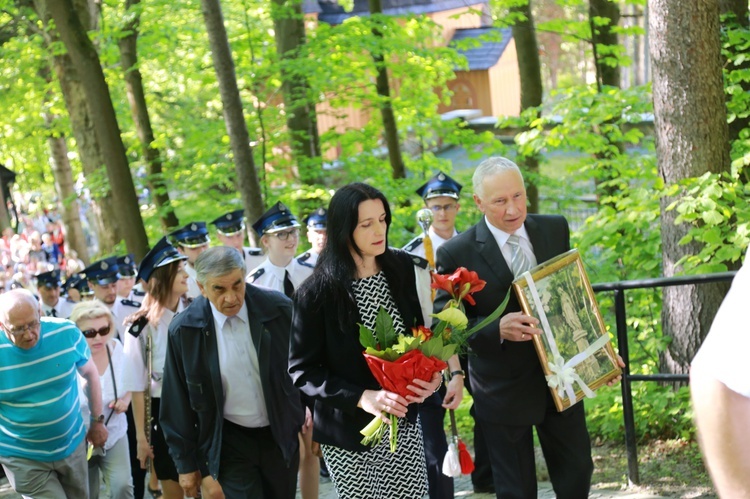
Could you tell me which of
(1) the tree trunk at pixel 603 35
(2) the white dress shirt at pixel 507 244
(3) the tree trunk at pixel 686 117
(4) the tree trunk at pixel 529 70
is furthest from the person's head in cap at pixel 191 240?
(4) the tree trunk at pixel 529 70

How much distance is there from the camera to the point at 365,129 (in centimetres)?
1662

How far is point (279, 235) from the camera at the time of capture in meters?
8.50

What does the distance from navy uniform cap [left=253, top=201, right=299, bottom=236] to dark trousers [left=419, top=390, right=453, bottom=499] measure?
121 inches

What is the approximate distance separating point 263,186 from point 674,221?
8.88 m

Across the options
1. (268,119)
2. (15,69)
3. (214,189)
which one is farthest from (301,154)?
(15,69)

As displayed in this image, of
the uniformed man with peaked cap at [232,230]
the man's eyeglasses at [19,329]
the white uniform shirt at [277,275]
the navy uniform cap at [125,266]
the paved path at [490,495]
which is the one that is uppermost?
the man's eyeglasses at [19,329]

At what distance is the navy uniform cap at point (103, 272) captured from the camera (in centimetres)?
938

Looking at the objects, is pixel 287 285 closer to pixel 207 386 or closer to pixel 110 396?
pixel 110 396

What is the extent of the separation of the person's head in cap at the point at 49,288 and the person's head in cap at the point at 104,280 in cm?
195

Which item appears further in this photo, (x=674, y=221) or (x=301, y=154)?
(x=301, y=154)

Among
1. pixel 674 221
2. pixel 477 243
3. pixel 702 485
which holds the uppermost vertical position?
pixel 477 243

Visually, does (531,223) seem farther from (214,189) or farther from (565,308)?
(214,189)

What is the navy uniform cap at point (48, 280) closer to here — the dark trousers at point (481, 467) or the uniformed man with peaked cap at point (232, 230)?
the uniformed man with peaked cap at point (232, 230)

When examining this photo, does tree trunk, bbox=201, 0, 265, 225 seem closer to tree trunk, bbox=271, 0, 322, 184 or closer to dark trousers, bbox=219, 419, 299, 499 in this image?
tree trunk, bbox=271, 0, 322, 184
